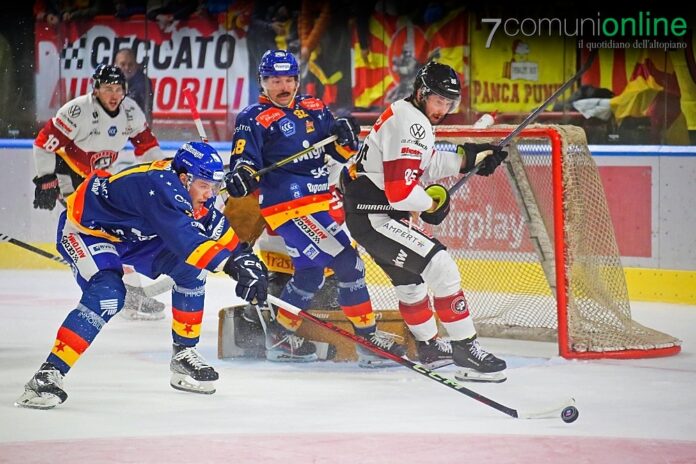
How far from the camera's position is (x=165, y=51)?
9.10m

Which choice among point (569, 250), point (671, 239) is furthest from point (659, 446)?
point (671, 239)

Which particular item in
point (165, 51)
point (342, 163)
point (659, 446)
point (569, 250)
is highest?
point (165, 51)

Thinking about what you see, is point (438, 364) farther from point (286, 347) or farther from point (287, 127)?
point (287, 127)

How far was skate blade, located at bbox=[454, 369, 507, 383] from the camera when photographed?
4.80m

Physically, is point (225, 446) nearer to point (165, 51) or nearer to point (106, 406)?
point (106, 406)

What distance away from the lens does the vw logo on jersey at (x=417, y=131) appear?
4770 mm

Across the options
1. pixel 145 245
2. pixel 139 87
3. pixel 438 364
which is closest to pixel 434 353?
pixel 438 364

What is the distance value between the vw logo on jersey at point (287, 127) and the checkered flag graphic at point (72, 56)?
4.27m

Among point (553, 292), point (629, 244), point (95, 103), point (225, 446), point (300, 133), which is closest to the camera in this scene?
point (225, 446)

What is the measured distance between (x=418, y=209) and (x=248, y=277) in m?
0.83

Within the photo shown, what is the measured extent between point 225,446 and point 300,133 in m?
1.74

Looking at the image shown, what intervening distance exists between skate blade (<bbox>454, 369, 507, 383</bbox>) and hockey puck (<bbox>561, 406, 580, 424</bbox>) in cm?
74

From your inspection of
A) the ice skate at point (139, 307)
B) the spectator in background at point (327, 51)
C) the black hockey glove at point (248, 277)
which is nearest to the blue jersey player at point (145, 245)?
the black hockey glove at point (248, 277)

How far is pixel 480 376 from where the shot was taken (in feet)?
15.8
